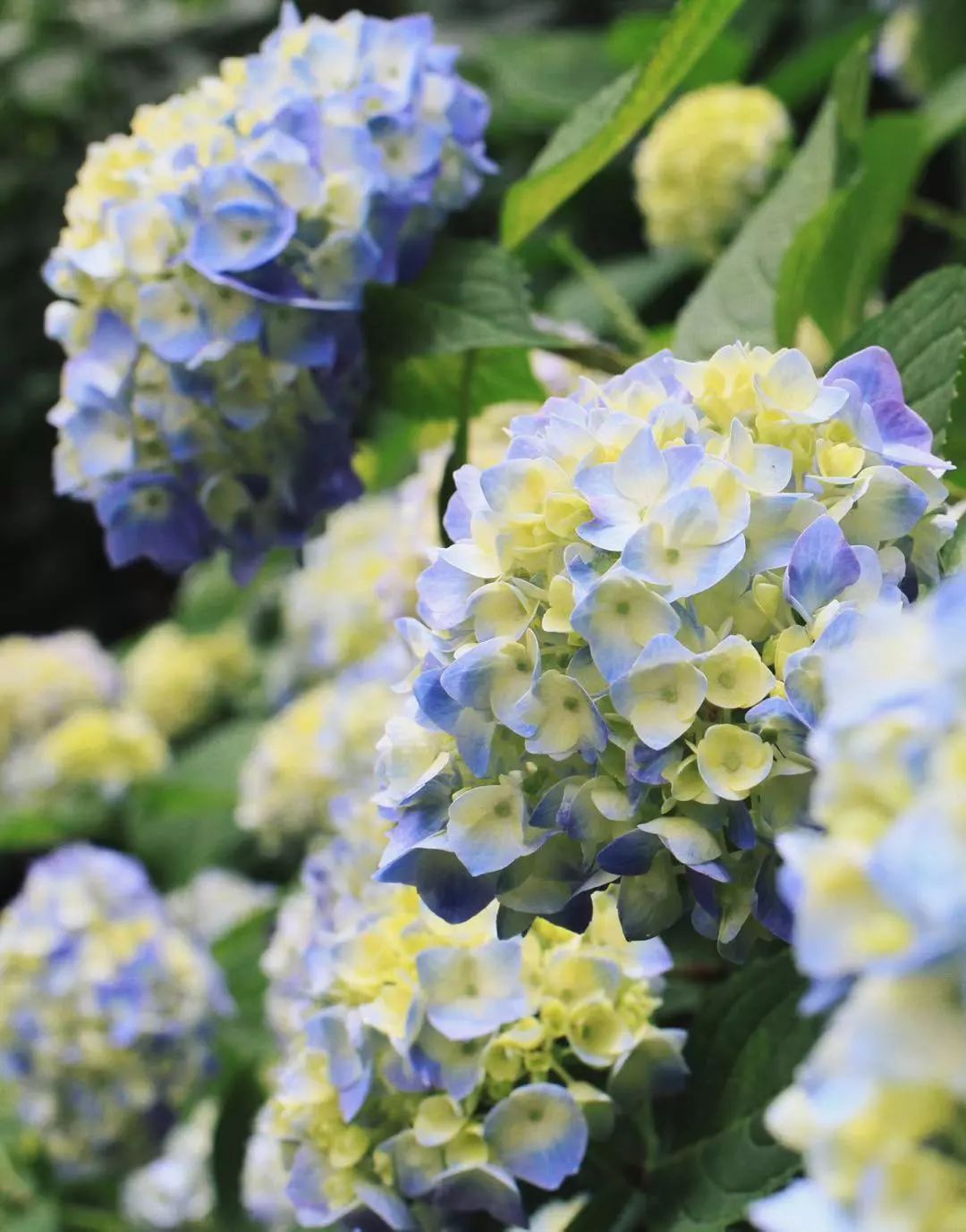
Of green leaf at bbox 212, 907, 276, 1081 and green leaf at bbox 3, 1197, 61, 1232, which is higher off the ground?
green leaf at bbox 212, 907, 276, 1081

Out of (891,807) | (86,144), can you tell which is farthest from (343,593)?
(86,144)

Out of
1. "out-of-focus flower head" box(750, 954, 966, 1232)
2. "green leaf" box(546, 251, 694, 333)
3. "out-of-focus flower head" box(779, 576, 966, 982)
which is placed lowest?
"green leaf" box(546, 251, 694, 333)

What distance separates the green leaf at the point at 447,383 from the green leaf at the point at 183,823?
0.58 metres

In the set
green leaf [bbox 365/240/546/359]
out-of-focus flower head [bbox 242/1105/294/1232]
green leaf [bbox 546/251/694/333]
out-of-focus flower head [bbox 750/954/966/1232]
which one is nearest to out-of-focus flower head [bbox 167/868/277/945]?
out-of-focus flower head [bbox 242/1105/294/1232]

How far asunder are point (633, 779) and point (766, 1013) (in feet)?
0.41

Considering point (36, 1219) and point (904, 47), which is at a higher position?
point (904, 47)

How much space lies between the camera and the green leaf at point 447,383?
2.02ft

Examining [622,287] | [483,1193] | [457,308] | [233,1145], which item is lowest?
[233,1145]

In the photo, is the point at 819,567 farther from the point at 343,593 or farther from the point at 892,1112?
the point at 343,593

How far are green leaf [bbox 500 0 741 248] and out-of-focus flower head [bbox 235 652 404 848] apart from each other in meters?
0.33

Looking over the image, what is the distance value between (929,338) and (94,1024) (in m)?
0.58

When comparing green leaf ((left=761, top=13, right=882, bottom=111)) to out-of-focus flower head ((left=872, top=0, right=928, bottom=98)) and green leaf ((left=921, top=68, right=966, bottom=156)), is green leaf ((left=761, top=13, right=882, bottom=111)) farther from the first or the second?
green leaf ((left=921, top=68, right=966, bottom=156))

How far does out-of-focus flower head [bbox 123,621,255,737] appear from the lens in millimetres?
1429

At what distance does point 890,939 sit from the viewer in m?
0.19
